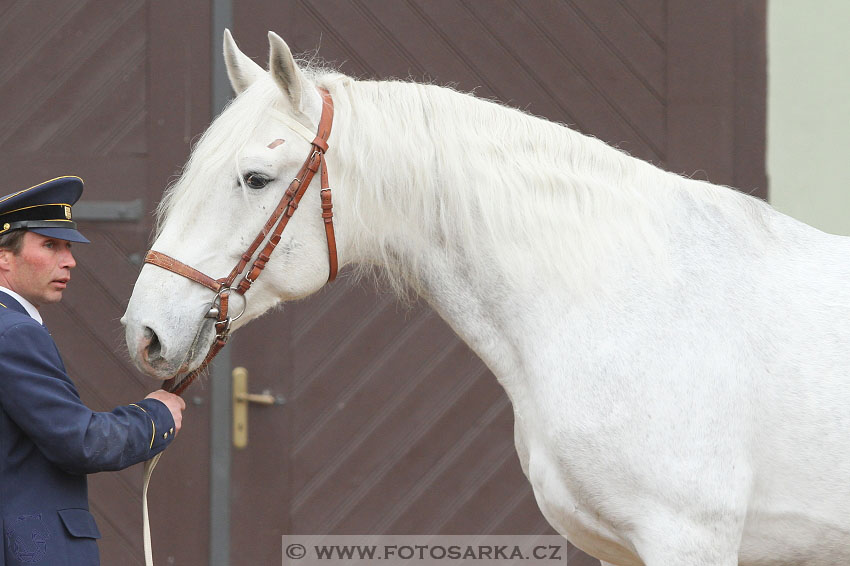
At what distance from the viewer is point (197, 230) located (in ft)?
5.59

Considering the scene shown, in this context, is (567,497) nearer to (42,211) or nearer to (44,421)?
(44,421)

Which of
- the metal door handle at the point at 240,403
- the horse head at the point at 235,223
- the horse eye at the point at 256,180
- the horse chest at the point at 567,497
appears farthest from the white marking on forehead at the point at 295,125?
the metal door handle at the point at 240,403

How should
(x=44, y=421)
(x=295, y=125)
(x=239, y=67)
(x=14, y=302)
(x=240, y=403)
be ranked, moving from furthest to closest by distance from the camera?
(x=240, y=403) < (x=239, y=67) < (x=295, y=125) < (x=14, y=302) < (x=44, y=421)

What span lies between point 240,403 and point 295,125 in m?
1.60

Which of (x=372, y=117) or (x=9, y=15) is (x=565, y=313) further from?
(x=9, y=15)

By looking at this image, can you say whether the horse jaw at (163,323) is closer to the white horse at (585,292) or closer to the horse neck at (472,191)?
the white horse at (585,292)

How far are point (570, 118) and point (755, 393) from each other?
172 cm

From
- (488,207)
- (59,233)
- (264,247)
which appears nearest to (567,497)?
(488,207)

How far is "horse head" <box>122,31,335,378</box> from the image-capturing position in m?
1.65

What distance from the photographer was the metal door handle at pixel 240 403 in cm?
308

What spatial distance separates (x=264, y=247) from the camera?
5.64 ft

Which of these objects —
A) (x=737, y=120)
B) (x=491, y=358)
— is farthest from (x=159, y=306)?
(x=737, y=120)

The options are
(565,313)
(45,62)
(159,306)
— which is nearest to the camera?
(159,306)

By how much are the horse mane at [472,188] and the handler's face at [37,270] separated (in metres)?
0.26
